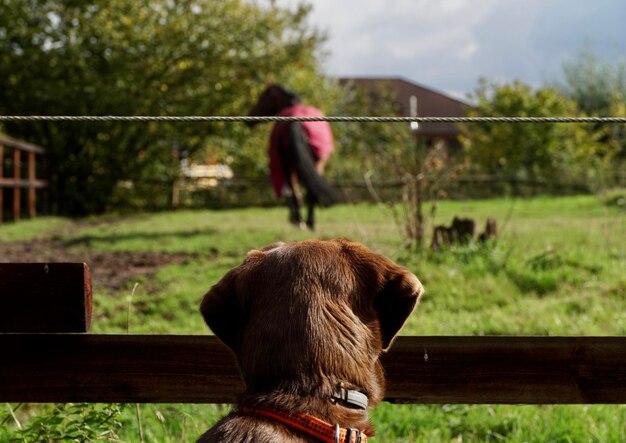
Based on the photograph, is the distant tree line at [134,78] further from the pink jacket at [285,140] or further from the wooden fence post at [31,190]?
the pink jacket at [285,140]

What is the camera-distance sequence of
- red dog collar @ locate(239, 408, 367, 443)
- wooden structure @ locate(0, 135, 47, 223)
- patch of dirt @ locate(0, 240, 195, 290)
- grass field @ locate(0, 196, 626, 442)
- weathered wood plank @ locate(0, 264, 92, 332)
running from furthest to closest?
1. wooden structure @ locate(0, 135, 47, 223)
2. patch of dirt @ locate(0, 240, 195, 290)
3. grass field @ locate(0, 196, 626, 442)
4. weathered wood plank @ locate(0, 264, 92, 332)
5. red dog collar @ locate(239, 408, 367, 443)

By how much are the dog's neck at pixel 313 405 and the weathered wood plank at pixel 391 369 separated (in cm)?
60

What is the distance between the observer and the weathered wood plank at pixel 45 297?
7.71ft

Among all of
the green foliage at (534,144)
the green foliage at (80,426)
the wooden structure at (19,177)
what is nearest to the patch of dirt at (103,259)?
the green foliage at (80,426)

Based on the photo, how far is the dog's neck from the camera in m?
1.76

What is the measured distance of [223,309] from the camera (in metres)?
1.98

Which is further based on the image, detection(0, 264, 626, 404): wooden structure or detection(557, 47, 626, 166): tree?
detection(557, 47, 626, 166): tree

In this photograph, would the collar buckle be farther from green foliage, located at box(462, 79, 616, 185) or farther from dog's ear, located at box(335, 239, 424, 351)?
green foliage, located at box(462, 79, 616, 185)

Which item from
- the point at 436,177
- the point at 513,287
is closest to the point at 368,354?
the point at 513,287

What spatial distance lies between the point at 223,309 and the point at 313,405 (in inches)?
14.0

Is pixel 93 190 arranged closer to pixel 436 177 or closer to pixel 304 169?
pixel 304 169

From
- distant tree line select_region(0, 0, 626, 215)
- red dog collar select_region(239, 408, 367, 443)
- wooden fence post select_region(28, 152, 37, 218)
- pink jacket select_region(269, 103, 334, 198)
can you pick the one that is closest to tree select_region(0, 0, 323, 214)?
distant tree line select_region(0, 0, 626, 215)

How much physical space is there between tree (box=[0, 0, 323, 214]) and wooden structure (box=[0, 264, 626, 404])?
17.2 metres

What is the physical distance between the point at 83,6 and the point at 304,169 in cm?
1113
